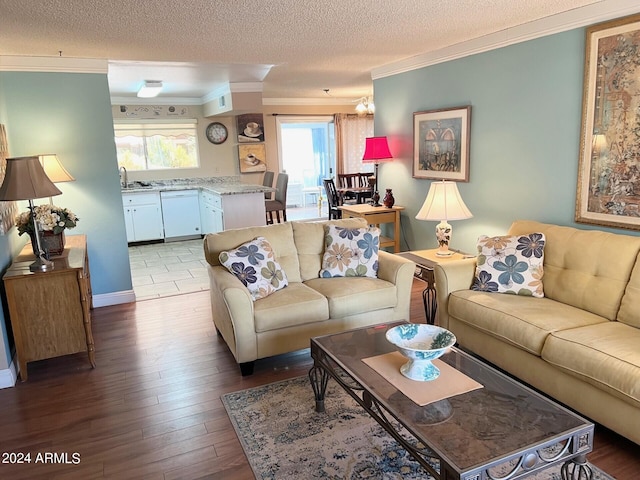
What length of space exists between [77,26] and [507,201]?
354 centimetres

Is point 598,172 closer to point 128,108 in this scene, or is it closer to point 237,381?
point 237,381

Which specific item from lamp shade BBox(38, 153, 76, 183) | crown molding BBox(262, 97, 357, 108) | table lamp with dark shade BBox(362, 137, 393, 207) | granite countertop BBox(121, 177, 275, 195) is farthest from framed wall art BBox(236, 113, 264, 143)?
lamp shade BBox(38, 153, 76, 183)

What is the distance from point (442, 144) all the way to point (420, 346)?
296 centimetres

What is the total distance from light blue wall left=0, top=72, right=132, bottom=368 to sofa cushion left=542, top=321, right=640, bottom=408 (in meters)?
3.95

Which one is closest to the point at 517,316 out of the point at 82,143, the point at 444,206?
the point at 444,206

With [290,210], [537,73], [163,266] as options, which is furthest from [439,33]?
[290,210]

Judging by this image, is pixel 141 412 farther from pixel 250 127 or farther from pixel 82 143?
pixel 250 127

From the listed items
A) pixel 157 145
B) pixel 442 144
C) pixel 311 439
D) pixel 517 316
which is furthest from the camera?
pixel 157 145

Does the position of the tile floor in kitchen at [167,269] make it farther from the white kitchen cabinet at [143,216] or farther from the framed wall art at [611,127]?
the framed wall art at [611,127]

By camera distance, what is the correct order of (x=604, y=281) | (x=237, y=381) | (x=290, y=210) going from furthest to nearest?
(x=290, y=210)
(x=237, y=381)
(x=604, y=281)

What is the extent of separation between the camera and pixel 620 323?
2646 mm

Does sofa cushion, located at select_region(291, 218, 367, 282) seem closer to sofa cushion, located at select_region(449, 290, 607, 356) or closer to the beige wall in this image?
sofa cushion, located at select_region(449, 290, 607, 356)

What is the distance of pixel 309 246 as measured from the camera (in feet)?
12.6

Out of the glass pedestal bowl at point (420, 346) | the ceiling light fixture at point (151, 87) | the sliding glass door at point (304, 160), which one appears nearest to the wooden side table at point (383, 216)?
the ceiling light fixture at point (151, 87)
